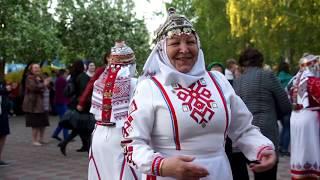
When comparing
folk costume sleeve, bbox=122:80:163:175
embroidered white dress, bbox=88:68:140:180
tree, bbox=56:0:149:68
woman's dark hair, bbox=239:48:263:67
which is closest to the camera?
folk costume sleeve, bbox=122:80:163:175

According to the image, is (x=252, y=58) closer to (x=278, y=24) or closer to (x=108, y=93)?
(x=108, y=93)

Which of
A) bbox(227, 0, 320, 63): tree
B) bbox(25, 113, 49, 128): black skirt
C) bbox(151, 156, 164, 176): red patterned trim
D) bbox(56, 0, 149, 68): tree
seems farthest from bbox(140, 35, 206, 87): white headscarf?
bbox(56, 0, 149, 68): tree

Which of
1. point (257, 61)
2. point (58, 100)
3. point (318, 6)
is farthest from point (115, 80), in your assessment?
point (318, 6)

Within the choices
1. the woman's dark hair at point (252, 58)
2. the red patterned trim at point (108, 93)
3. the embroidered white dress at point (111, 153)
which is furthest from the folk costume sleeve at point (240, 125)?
the woman's dark hair at point (252, 58)

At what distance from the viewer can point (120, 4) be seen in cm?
2930

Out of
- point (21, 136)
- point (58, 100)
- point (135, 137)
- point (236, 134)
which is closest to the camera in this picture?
point (135, 137)

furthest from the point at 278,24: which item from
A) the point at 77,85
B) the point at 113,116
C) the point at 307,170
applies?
the point at 113,116

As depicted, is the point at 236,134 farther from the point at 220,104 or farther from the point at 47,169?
the point at 47,169

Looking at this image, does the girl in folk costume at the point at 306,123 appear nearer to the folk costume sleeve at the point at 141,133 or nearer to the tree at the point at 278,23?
the folk costume sleeve at the point at 141,133

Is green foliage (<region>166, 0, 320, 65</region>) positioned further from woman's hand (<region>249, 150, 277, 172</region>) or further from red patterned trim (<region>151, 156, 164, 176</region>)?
red patterned trim (<region>151, 156, 164, 176</region>)

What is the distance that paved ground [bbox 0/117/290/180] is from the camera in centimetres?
842

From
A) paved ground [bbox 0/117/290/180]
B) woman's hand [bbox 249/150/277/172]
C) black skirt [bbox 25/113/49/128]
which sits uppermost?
woman's hand [bbox 249/150/277/172]

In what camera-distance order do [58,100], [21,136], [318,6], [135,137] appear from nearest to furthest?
[135,137], [21,136], [58,100], [318,6]

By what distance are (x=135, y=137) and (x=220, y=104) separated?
474 millimetres
